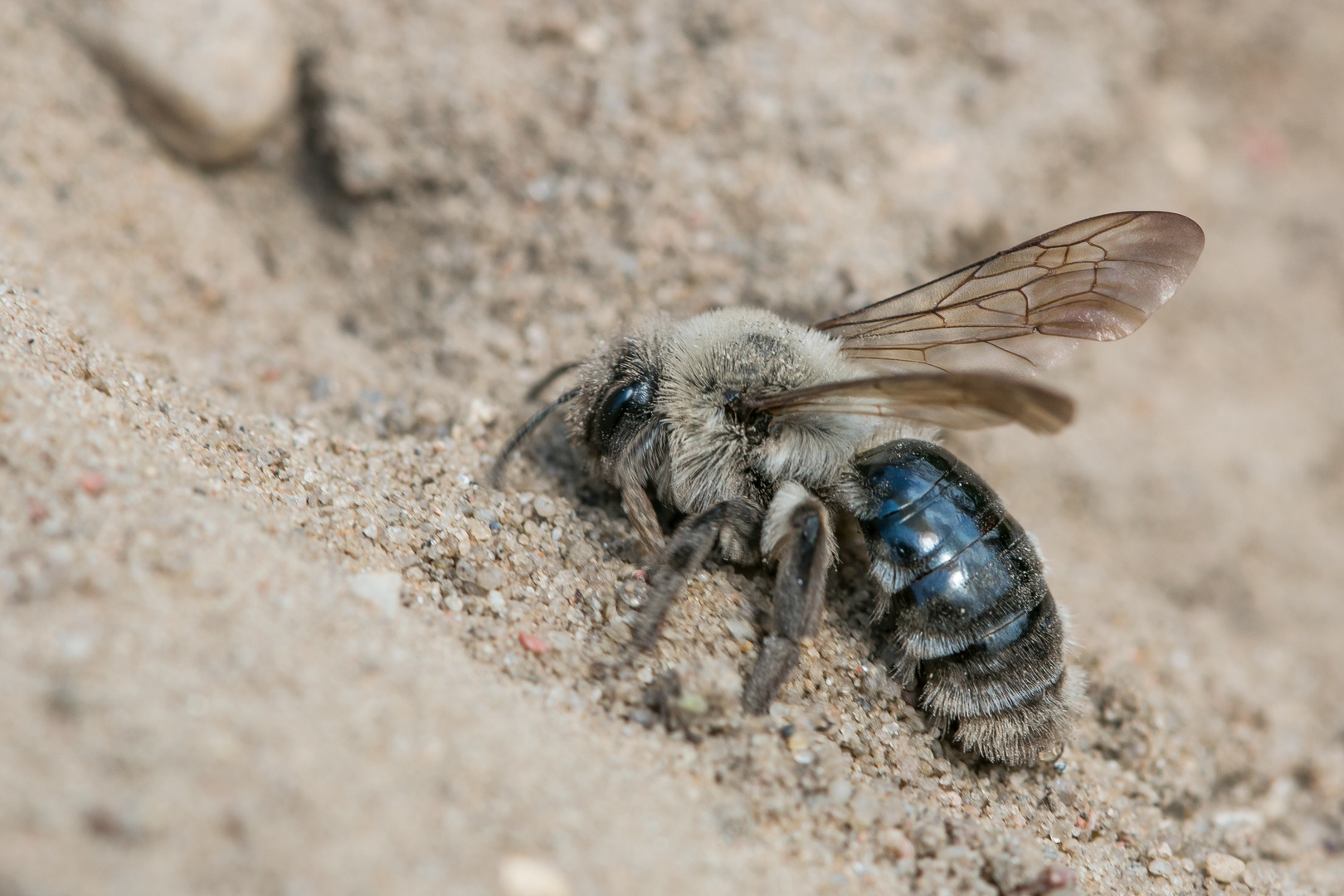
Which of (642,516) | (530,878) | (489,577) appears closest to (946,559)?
(642,516)

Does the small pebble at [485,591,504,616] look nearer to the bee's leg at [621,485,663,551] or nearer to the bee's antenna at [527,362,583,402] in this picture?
the bee's leg at [621,485,663,551]

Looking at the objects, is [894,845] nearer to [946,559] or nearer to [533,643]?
[946,559]

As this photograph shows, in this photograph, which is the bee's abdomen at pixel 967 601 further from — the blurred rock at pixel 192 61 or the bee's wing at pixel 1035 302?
the blurred rock at pixel 192 61

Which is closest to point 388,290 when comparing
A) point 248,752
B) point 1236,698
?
point 248,752

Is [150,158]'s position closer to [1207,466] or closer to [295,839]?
[295,839]

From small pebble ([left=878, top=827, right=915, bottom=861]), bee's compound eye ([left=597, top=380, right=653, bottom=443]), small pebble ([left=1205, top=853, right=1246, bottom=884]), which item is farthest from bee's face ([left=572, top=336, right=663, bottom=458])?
small pebble ([left=1205, top=853, right=1246, bottom=884])

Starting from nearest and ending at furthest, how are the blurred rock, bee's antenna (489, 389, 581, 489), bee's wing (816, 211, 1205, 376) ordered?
bee's wing (816, 211, 1205, 376) → bee's antenna (489, 389, 581, 489) → the blurred rock
